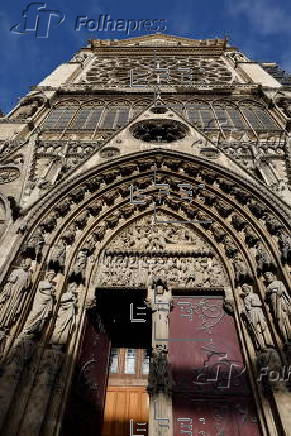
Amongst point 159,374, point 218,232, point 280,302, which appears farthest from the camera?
point 218,232

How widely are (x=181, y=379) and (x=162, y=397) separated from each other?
57cm

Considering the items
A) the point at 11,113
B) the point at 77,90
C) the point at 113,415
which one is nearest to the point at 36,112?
the point at 11,113

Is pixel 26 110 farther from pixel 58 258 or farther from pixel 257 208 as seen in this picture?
pixel 257 208

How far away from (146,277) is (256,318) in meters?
2.36

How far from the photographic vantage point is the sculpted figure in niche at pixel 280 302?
18.9ft

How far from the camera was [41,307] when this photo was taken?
6070mm

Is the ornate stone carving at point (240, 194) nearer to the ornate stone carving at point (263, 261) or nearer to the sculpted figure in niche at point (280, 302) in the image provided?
the ornate stone carving at point (263, 261)

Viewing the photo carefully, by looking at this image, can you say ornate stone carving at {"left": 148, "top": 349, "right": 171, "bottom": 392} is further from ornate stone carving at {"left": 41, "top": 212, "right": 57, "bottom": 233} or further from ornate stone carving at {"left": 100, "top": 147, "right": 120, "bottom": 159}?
ornate stone carving at {"left": 100, "top": 147, "right": 120, "bottom": 159}

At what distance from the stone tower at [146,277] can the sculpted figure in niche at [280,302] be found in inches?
1.0

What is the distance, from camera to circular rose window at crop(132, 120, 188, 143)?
10.8 meters

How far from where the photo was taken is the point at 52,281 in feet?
22.1

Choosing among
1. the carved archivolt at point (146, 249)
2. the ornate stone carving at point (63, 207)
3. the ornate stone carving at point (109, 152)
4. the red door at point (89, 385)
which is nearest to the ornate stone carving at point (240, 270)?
the carved archivolt at point (146, 249)

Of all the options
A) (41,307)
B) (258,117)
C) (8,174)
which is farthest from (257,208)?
(258,117)

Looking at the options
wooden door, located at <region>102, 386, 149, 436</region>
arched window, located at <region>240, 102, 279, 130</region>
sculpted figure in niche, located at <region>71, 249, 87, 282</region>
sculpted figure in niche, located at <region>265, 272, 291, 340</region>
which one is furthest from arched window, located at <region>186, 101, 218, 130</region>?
wooden door, located at <region>102, 386, 149, 436</region>
